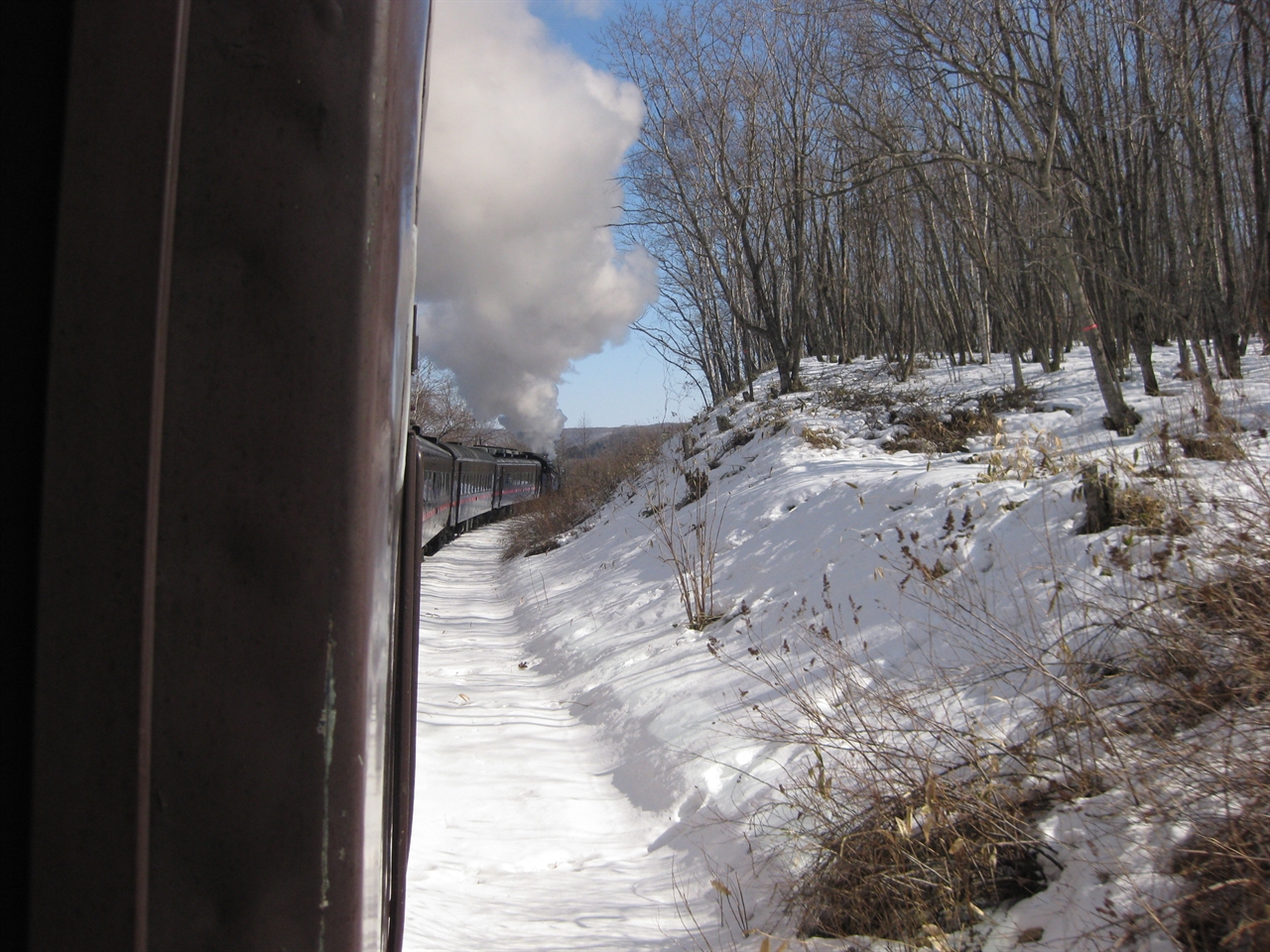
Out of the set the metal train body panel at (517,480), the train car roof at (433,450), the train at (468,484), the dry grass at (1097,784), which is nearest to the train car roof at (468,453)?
the train at (468,484)

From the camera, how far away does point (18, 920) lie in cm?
63

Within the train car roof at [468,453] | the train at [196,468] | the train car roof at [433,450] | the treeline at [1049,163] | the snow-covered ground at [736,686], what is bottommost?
the snow-covered ground at [736,686]

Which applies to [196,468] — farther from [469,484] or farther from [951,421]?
[469,484]

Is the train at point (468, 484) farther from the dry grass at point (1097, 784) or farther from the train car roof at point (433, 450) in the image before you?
the dry grass at point (1097, 784)

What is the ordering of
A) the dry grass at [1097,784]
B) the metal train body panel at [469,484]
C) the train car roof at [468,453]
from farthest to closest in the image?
the train car roof at [468,453] < the metal train body panel at [469,484] < the dry grass at [1097,784]

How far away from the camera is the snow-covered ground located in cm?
280

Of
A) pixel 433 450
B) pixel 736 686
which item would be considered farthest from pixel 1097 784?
pixel 433 450

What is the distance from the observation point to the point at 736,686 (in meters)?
5.07

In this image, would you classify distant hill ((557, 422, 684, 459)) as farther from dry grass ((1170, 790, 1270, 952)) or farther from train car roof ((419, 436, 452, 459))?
dry grass ((1170, 790, 1270, 952))

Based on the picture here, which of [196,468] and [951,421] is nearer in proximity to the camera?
[196,468]

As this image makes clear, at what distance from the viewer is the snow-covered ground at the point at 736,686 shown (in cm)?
A: 280

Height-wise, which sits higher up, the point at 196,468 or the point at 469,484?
the point at 469,484

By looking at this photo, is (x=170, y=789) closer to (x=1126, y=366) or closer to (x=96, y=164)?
(x=96, y=164)

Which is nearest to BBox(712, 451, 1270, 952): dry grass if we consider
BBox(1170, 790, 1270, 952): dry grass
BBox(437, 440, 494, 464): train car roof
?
BBox(1170, 790, 1270, 952): dry grass
